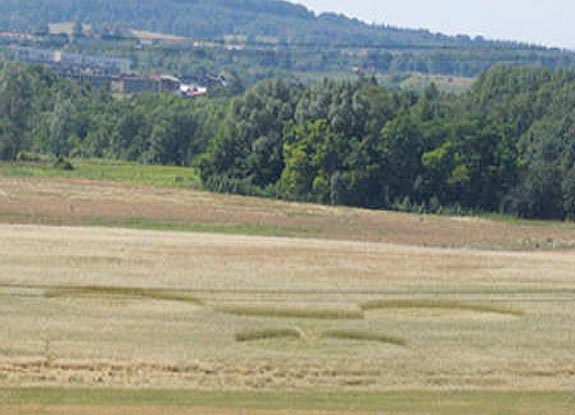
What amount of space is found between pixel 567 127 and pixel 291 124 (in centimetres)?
2248

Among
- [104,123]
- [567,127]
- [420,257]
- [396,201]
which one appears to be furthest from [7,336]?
[104,123]

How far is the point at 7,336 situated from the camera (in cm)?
3947

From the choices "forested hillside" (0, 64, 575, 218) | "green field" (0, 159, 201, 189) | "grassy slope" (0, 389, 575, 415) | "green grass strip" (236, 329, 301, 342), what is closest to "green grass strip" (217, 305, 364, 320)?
"green grass strip" (236, 329, 301, 342)

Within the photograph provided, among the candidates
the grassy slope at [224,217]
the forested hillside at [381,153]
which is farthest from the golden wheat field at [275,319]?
the forested hillside at [381,153]

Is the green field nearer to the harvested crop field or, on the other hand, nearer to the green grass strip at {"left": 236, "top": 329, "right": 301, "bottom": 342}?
the harvested crop field

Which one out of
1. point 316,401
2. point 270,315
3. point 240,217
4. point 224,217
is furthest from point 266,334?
point 240,217

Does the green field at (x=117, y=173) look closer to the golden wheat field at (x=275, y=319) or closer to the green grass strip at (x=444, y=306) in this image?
the golden wheat field at (x=275, y=319)

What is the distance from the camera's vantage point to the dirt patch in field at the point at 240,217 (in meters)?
73.4

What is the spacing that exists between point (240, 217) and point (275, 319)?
1391 inches

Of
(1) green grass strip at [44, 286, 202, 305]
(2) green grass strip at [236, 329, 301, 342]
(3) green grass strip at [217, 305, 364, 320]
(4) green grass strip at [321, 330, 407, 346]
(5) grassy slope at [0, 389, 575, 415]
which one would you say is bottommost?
(1) green grass strip at [44, 286, 202, 305]

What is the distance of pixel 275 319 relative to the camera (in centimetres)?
4478

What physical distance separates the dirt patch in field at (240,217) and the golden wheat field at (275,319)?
1.24 metres

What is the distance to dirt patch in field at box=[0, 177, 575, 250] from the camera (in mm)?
73438

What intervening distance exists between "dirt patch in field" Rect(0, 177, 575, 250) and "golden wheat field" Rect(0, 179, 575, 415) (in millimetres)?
1236
